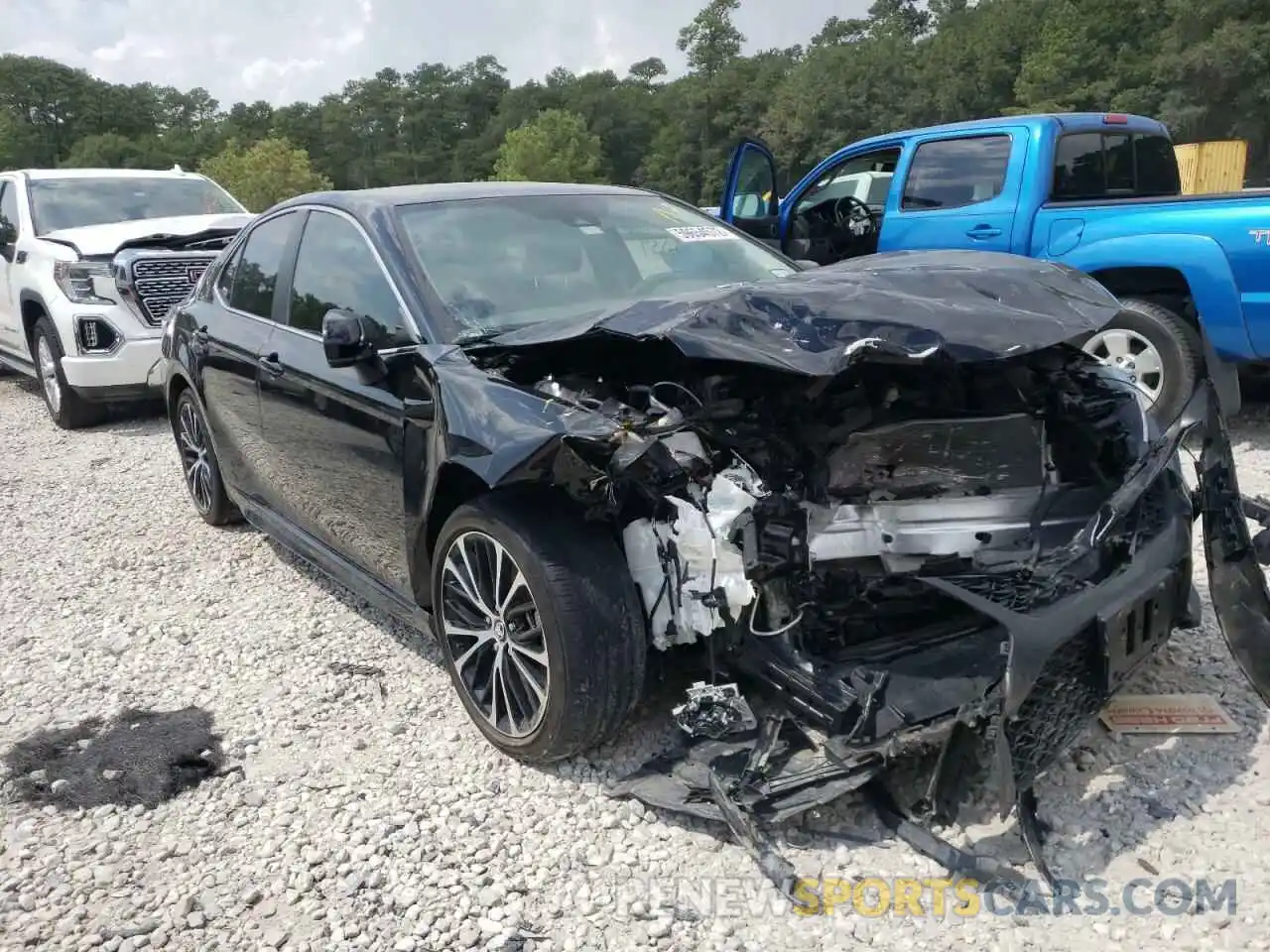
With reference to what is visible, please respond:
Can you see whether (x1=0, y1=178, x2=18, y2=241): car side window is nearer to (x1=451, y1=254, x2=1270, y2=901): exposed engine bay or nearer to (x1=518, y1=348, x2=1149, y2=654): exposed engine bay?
(x1=451, y1=254, x2=1270, y2=901): exposed engine bay

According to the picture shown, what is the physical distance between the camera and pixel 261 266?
4.55m

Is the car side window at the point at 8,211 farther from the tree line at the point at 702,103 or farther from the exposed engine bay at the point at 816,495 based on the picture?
the tree line at the point at 702,103

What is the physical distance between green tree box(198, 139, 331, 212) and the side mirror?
59504 mm

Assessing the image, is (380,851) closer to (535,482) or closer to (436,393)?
(535,482)

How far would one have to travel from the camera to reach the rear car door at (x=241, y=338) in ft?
14.3

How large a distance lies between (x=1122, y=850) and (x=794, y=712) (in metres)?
0.87

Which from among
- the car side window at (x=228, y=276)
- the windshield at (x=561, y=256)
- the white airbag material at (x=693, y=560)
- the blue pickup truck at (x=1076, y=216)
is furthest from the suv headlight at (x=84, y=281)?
the white airbag material at (x=693, y=560)

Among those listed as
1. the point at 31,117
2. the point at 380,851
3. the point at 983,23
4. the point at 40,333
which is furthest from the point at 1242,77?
the point at 31,117

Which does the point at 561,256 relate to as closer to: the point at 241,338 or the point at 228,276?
the point at 241,338

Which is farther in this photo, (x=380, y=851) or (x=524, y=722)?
(x=524, y=722)

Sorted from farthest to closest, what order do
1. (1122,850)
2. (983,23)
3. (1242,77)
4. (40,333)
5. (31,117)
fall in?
(31,117) < (983,23) < (1242,77) < (40,333) < (1122,850)

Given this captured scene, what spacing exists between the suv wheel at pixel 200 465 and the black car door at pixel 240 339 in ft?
0.99

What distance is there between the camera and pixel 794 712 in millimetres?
2734

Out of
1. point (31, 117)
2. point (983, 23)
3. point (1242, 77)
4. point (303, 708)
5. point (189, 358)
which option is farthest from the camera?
point (31, 117)
